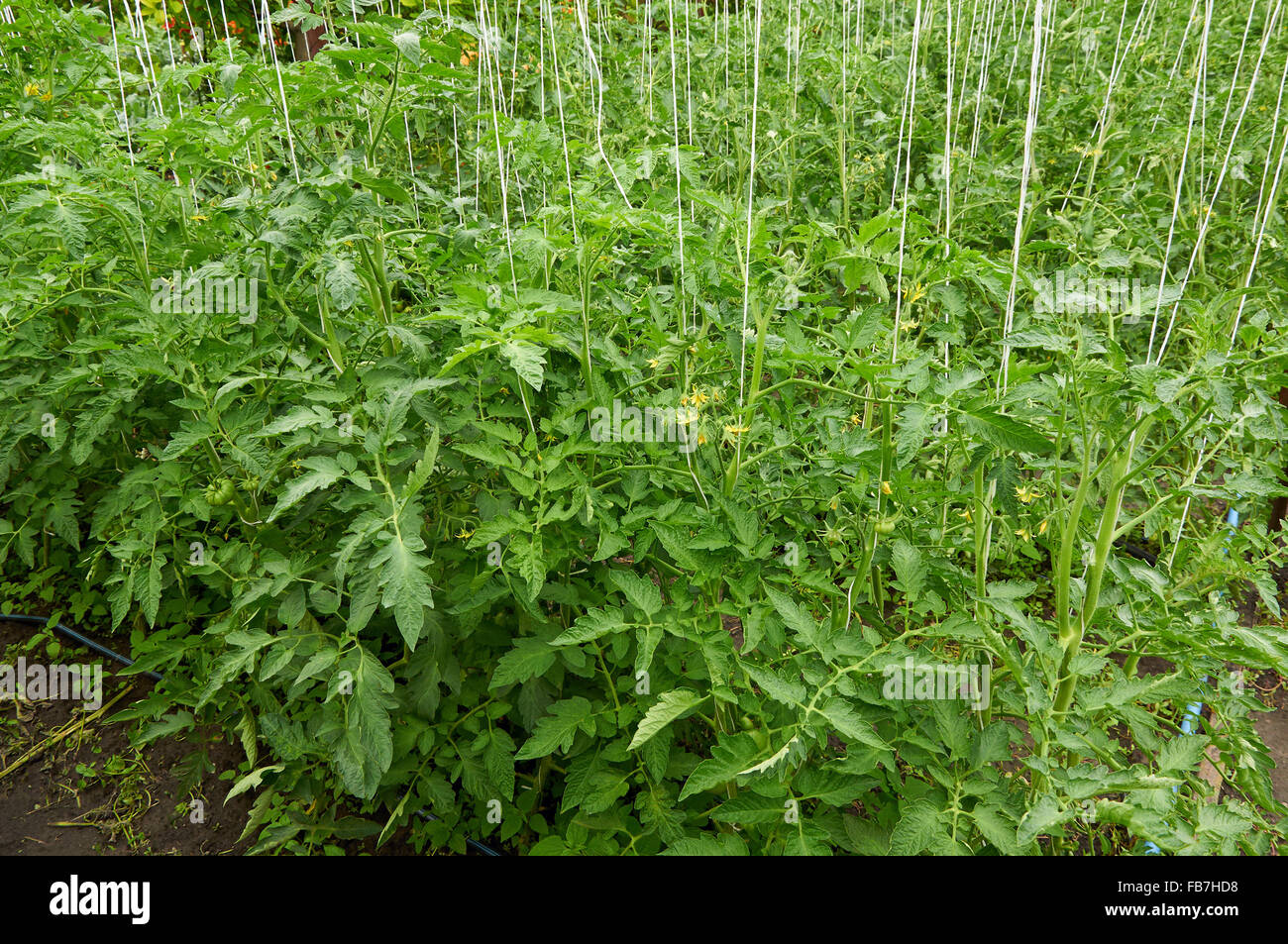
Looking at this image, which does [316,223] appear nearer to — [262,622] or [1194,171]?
[262,622]

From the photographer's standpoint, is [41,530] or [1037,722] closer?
[1037,722]

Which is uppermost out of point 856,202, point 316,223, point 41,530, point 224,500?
point 316,223

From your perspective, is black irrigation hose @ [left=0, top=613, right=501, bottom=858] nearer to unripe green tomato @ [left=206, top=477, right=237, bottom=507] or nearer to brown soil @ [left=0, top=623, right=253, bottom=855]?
brown soil @ [left=0, top=623, right=253, bottom=855]

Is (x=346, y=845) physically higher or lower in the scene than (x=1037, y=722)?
lower

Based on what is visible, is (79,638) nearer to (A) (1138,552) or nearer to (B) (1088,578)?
(B) (1088,578)

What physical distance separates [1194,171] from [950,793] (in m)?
3.00

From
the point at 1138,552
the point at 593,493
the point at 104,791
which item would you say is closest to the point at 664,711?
the point at 593,493

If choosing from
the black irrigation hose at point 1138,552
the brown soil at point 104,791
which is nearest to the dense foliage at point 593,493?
the brown soil at point 104,791

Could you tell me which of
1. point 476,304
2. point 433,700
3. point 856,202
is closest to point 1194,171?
point 856,202

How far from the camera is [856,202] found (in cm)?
361

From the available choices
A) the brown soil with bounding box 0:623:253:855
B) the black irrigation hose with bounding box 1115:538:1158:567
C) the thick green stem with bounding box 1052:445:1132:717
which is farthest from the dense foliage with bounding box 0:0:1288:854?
the black irrigation hose with bounding box 1115:538:1158:567

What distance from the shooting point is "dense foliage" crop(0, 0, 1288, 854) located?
155 cm

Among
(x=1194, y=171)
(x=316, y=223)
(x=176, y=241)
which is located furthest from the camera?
(x=1194, y=171)

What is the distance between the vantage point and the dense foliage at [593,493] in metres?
1.55
